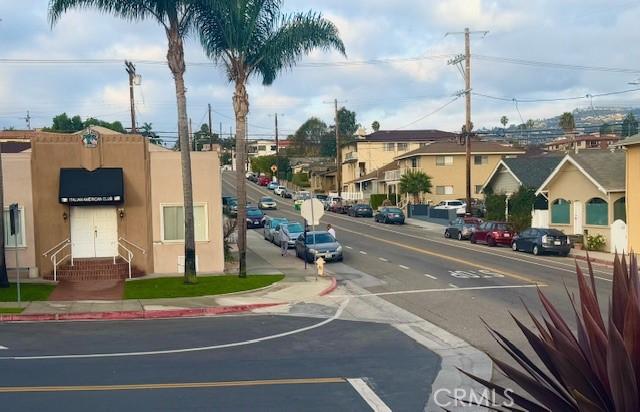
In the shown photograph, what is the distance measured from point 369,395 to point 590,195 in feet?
103

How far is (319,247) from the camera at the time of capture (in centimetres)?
3238

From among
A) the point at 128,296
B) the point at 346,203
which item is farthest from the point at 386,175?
the point at 128,296

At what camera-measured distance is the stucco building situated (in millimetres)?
25312

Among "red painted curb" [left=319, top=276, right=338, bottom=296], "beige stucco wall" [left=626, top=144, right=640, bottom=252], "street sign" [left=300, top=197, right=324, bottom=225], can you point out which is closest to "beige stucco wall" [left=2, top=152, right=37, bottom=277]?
"street sign" [left=300, top=197, right=324, bottom=225]

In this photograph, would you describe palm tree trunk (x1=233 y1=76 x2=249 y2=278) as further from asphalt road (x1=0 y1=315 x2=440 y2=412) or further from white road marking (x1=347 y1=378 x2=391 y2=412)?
white road marking (x1=347 y1=378 x2=391 y2=412)

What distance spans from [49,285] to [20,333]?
814 cm

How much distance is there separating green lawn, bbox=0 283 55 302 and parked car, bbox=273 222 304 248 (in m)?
16.2

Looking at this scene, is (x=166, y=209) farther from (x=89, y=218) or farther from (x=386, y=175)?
(x=386, y=175)

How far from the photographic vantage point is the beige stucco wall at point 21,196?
993 inches

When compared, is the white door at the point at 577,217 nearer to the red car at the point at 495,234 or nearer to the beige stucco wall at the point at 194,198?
the red car at the point at 495,234

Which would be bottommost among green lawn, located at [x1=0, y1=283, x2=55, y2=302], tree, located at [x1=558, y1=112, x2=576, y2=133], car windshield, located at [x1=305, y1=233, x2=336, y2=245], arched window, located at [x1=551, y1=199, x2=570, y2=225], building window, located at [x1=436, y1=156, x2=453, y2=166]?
green lawn, located at [x1=0, y1=283, x2=55, y2=302]

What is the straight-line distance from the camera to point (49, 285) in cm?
2398

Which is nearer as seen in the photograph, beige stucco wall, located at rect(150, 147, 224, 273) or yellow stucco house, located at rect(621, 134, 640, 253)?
beige stucco wall, located at rect(150, 147, 224, 273)

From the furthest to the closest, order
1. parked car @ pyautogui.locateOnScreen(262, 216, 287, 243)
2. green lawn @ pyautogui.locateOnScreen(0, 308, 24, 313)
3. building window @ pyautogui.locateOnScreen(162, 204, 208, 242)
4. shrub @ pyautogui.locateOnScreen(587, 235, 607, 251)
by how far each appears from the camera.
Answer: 1. parked car @ pyautogui.locateOnScreen(262, 216, 287, 243)
2. shrub @ pyautogui.locateOnScreen(587, 235, 607, 251)
3. building window @ pyautogui.locateOnScreen(162, 204, 208, 242)
4. green lawn @ pyautogui.locateOnScreen(0, 308, 24, 313)
